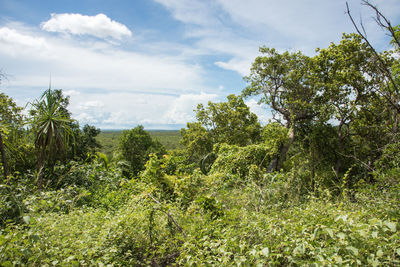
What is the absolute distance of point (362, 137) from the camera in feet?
36.6

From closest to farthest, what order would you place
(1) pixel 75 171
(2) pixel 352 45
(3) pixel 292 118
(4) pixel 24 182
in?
(4) pixel 24 182 → (1) pixel 75 171 → (2) pixel 352 45 → (3) pixel 292 118

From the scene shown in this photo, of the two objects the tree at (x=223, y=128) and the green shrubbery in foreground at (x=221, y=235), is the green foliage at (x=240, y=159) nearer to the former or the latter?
the green shrubbery in foreground at (x=221, y=235)

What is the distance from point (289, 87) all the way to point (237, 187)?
339 inches

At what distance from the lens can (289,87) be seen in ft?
39.1

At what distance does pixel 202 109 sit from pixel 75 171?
10981 millimetres

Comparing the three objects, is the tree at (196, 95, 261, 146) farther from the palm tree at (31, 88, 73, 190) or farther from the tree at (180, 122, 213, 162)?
the palm tree at (31, 88, 73, 190)

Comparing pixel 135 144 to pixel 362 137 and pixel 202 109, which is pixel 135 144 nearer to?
pixel 202 109

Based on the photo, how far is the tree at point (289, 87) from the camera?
11336 millimetres

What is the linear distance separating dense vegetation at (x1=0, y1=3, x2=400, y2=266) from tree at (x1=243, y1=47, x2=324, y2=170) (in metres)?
0.05

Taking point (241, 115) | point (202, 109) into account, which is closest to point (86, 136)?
point (202, 109)

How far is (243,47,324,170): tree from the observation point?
11336mm

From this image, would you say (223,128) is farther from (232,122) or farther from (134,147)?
(134,147)

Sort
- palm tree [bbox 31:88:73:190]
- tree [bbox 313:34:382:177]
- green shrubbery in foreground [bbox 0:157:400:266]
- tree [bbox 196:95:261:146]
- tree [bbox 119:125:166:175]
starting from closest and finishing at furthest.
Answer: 1. green shrubbery in foreground [bbox 0:157:400:266]
2. palm tree [bbox 31:88:73:190]
3. tree [bbox 313:34:382:177]
4. tree [bbox 196:95:261:146]
5. tree [bbox 119:125:166:175]

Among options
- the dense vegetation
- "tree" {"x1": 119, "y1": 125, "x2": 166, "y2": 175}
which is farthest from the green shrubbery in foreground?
"tree" {"x1": 119, "y1": 125, "x2": 166, "y2": 175}
